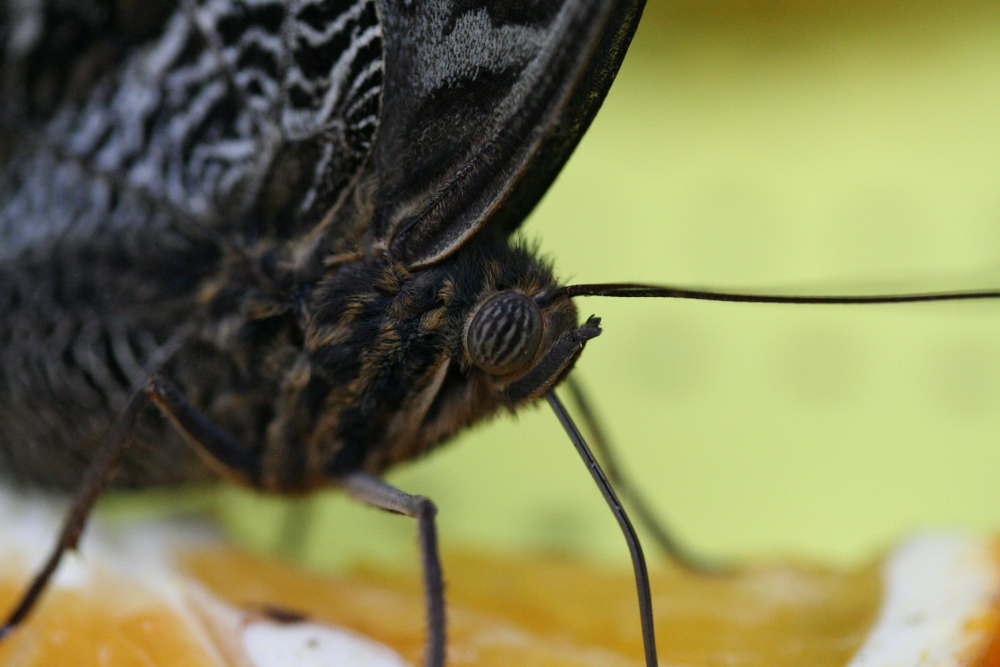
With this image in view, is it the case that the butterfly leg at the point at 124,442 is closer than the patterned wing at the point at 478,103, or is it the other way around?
the patterned wing at the point at 478,103

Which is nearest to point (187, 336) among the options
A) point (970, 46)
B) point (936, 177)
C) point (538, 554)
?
point (538, 554)

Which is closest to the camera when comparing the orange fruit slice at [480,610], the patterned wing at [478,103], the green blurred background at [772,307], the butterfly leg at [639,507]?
the patterned wing at [478,103]

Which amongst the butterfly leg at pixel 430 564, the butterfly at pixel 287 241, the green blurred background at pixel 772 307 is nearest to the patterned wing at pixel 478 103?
the butterfly at pixel 287 241

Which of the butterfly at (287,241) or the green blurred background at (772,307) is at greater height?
the green blurred background at (772,307)

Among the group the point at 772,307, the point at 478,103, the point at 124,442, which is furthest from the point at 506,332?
the point at 772,307

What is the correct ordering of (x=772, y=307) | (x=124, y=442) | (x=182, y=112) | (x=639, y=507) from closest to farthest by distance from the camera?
(x=124, y=442)
(x=182, y=112)
(x=639, y=507)
(x=772, y=307)

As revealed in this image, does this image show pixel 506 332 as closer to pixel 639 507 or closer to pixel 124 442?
pixel 124 442

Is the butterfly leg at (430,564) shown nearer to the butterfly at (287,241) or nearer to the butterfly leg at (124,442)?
the butterfly at (287,241)
